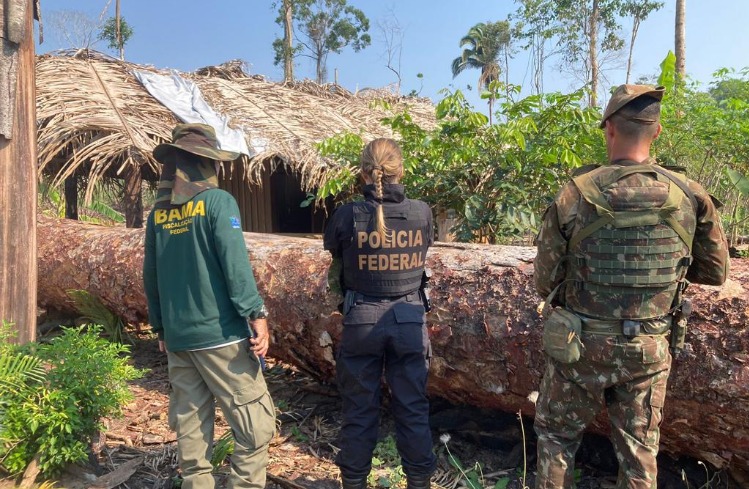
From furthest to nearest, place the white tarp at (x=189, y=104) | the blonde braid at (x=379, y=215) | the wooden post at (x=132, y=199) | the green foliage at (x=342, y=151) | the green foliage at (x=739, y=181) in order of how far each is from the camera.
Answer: the white tarp at (x=189, y=104)
the wooden post at (x=132, y=199)
the green foliage at (x=739, y=181)
the green foliage at (x=342, y=151)
the blonde braid at (x=379, y=215)

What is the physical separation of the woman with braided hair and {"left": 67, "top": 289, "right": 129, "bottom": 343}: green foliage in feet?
11.9

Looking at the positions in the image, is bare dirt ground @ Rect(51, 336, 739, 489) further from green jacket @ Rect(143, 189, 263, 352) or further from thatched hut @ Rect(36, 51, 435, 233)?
thatched hut @ Rect(36, 51, 435, 233)

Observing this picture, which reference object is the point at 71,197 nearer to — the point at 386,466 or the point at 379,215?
the point at 386,466

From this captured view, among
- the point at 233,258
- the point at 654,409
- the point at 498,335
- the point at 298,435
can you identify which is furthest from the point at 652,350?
the point at 298,435

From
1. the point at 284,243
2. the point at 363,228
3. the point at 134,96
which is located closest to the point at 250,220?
the point at 134,96

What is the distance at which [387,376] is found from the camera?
2.77m

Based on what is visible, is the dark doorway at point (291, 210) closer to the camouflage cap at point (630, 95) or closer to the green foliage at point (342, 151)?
the green foliage at point (342, 151)

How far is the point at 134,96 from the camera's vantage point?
7930 millimetres

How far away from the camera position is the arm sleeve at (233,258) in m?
2.44

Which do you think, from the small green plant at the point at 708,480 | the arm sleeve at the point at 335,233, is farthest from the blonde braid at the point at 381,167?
the small green plant at the point at 708,480

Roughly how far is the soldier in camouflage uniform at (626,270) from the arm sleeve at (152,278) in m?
1.86

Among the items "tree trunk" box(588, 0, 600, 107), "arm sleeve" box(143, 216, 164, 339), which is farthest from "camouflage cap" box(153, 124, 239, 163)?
"tree trunk" box(588, 0, 600, 107)

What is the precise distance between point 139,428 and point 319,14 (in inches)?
1421

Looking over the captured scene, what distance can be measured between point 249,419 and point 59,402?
101 centimetres
